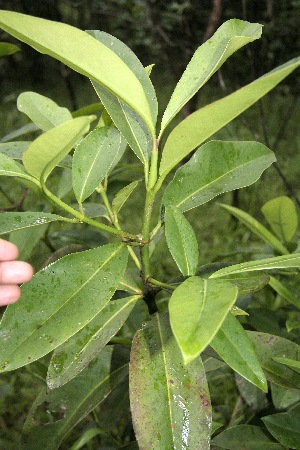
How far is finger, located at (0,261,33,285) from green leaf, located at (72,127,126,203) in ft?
0.27

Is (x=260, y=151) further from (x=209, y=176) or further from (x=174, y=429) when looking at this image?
(x=174, y=429)

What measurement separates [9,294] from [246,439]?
16.6 inches

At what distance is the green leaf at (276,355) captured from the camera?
0.65 m

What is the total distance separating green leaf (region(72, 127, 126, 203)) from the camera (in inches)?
22.0

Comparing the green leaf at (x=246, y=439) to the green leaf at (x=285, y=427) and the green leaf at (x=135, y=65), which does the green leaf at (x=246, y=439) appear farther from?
the green leaf at (x=135, y=65)

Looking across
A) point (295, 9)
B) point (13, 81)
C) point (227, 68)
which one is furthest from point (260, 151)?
point (13, 81)

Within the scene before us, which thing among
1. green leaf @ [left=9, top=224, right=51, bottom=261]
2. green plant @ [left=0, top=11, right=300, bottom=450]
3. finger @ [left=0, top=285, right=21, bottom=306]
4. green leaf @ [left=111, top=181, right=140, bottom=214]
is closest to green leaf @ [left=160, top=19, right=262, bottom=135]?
green plant @ [left=0, top=11, right=300, bottom=450]

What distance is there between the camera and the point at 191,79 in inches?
20.9

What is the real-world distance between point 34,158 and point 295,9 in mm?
3543

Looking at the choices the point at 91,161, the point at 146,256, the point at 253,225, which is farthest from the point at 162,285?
the point at 253,225

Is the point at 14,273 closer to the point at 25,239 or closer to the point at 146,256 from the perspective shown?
the point at 146,256

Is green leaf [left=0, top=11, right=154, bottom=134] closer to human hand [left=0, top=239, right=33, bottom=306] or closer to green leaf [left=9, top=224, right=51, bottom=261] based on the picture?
human hand [left=0, top=239, right=33, bottom=306]

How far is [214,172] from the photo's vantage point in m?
0.65

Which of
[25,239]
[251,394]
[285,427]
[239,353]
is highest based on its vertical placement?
[239,353]
